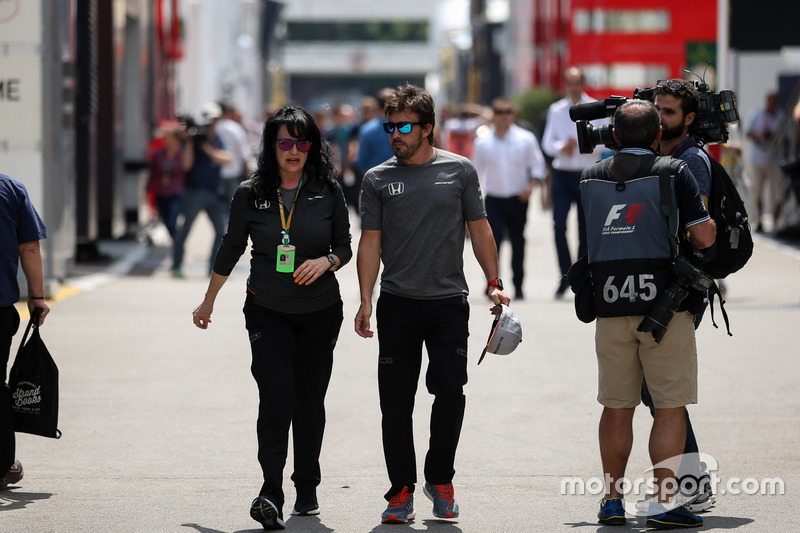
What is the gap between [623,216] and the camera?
5883 millimetres

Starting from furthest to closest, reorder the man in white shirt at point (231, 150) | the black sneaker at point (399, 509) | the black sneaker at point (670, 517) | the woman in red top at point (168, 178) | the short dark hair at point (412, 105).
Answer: the woman in red top at point (168, 178) < the man in white shirt at point (231, 150) < the short dark hair at point (412, 105) < the black sneaker at point (399, 509) < the black sneaker at point (670, 517)

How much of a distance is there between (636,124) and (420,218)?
965 mm

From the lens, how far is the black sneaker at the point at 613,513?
235 inches

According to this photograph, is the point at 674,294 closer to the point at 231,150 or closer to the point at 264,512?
the point at 264,512

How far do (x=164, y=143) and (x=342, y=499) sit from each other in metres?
12.4

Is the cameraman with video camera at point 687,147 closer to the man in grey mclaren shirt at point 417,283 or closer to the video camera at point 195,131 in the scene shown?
the man in grey mclaren shirt at point 417,283

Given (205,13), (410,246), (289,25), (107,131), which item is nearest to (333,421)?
(410,246)

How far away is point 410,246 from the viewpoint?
6246 millimetres

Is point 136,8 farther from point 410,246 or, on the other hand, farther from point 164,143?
point 410,246

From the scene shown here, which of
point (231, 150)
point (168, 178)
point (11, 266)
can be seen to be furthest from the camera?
point (168, 178)

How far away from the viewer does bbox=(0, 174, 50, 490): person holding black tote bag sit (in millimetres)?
6609

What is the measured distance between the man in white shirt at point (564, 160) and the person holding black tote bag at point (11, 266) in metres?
7.26

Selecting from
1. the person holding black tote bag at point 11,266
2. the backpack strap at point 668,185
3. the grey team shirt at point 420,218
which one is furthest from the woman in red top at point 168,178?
the backpack strap at point 668,185
